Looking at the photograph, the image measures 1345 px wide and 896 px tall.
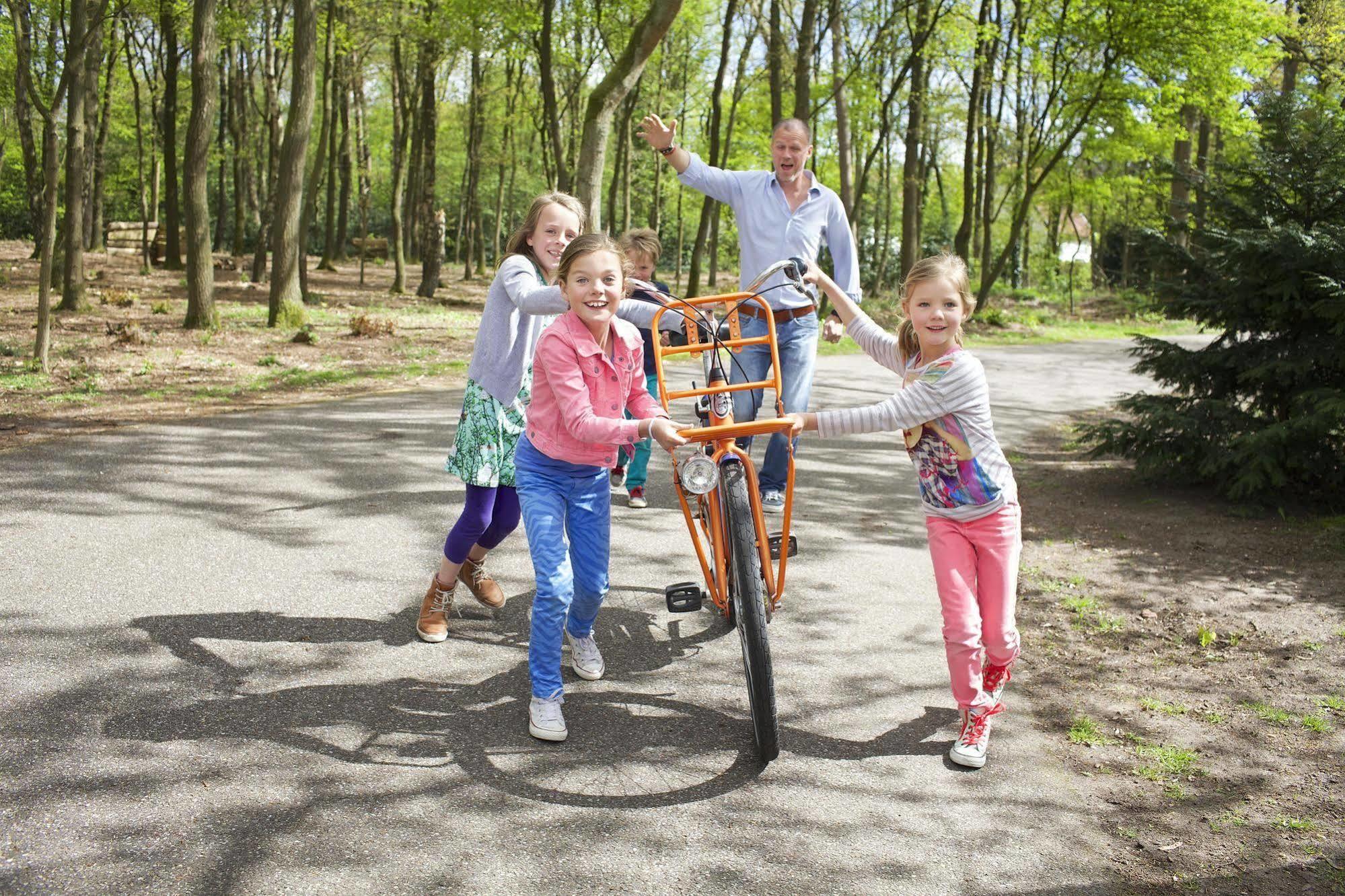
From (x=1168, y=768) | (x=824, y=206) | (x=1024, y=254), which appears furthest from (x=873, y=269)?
(x=1168, y=768)

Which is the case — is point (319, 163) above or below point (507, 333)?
above

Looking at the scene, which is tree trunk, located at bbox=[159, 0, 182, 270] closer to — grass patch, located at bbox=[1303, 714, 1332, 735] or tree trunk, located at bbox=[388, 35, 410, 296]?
tree trunk, located at bbox=[388, 35, 410, 296]

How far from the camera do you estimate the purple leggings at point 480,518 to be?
4500 millimetres

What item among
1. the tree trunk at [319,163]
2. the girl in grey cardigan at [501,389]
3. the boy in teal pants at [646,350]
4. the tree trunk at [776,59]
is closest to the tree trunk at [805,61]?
the tree trunk at [776,59]

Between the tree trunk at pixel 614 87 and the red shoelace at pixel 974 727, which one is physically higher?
the tree trunk at pixel 614 87

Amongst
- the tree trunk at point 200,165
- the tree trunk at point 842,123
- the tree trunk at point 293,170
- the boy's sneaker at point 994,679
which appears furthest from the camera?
the tree trunk at point 842,123

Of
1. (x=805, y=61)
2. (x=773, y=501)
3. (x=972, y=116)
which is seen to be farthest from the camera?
(x=972, y=116)

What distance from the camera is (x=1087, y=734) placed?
13.5 feet

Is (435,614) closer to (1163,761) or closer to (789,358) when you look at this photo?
(789,358)

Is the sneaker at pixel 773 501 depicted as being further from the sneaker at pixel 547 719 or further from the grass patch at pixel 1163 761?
the sneaker at pixel 547 719

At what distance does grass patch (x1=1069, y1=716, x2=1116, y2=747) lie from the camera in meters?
4.04

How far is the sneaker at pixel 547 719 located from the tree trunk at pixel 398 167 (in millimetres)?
22206

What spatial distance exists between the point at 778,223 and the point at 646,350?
1479 mm

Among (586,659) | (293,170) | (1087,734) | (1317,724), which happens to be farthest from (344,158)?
(1317,724)
